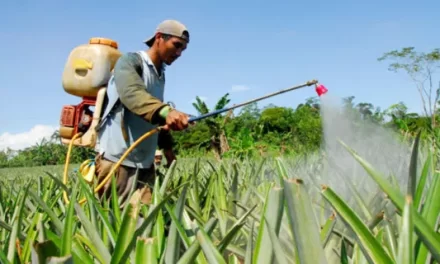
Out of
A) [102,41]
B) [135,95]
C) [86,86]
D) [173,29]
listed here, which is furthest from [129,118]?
[102,41]

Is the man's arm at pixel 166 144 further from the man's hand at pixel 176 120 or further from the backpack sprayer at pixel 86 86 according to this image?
the man's hand at pixel 176 120

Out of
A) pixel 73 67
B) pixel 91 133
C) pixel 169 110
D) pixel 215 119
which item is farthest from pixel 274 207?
pixel 215 119

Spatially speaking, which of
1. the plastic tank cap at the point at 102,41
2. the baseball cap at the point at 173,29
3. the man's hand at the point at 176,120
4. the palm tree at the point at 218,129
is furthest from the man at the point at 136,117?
the palm tree at the point at 218,129

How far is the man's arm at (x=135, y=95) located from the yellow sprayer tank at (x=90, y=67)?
886 millimetres

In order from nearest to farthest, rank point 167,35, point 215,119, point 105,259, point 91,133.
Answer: point 105,259
point 167,35
point 91,133
point 215,119

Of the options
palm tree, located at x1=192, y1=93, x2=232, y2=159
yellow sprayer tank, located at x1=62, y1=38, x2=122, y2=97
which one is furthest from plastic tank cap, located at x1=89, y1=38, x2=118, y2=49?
palm tree, located at x1=192, y1=93, x2=232, y2=159

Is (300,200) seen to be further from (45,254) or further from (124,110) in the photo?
(124,110)

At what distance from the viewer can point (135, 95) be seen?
7.10 feet

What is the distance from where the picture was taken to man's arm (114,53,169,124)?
2123mm

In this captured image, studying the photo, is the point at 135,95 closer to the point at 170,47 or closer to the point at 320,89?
the point at 170,47

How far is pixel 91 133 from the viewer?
2.62 metres

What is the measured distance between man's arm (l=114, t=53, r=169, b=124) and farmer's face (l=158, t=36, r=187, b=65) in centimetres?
19

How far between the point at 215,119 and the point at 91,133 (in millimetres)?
14454

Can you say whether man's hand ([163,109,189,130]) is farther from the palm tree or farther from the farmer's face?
the palm tree
